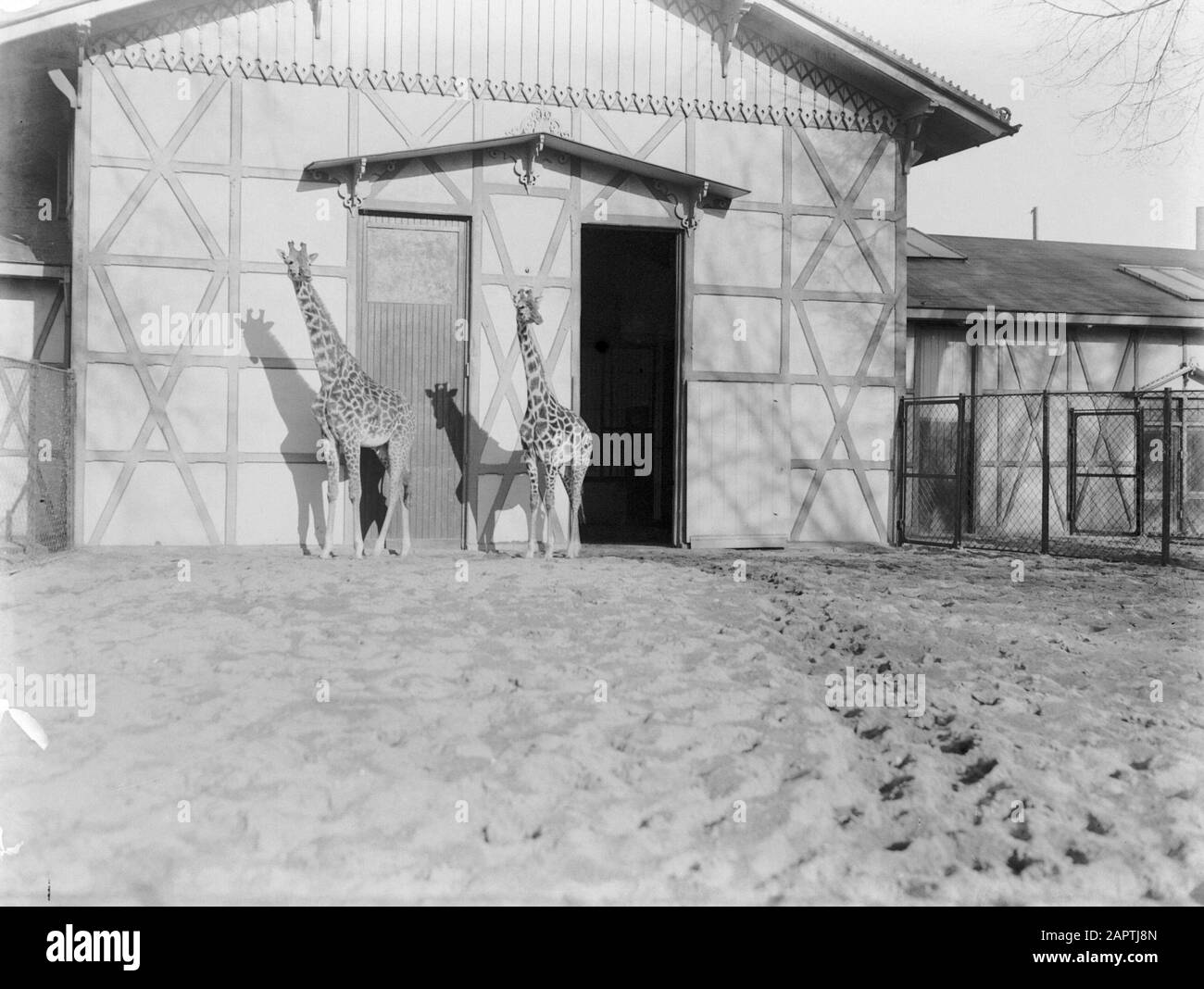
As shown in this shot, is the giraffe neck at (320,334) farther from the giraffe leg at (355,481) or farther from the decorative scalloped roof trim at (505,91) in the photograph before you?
the decorative scalloped roof trim at (505,91)

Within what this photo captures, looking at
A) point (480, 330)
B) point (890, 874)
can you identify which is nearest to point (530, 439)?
point (480, 330)

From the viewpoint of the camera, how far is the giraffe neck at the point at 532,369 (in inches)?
418

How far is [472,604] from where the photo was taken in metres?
7.83

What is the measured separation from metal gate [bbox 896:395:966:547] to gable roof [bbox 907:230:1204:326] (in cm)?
159

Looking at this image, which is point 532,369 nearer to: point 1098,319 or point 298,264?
point 298,264

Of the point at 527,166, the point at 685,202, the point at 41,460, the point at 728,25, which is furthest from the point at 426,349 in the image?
the point at 728,25

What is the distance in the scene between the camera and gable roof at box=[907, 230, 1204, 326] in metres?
15.3

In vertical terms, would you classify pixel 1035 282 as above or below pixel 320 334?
above

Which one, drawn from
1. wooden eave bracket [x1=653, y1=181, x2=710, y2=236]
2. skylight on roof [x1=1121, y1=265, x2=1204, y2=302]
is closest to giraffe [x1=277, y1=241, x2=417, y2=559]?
→ wooden eave bracket [x1=653, y1=181, x2=710, y2=236]

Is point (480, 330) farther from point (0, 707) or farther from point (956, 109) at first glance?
point (0, 707)

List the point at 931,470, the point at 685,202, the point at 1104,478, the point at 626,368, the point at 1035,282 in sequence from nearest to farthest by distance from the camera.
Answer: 1. the point at 685,202
2. the point at 931,470
3. the point at 1104,478
4. the point at 1035,282
5. the point at 626,368

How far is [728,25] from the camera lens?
1190 cm

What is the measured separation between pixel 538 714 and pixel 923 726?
1.96 metres

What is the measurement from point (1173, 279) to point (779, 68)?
969cm
